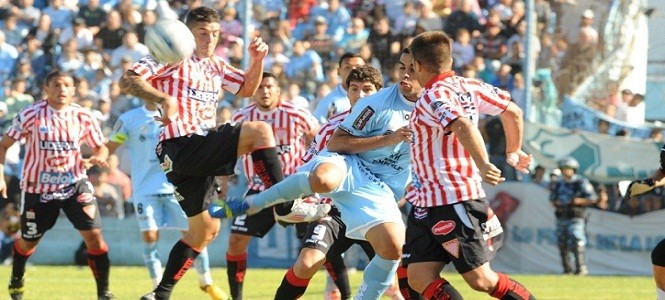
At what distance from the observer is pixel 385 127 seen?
29.7ft

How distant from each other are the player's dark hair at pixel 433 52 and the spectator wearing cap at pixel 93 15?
14.5 m

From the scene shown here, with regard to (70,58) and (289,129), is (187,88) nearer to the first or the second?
(289,129)

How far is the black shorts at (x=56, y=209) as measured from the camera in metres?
12.5

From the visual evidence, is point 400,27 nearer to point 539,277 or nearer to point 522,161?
point 539,277

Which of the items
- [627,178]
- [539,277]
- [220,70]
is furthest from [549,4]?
[220,70]

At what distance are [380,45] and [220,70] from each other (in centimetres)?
989

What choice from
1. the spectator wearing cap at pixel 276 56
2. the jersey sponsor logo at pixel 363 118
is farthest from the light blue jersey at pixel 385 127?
the spectator wearing cap at pixel 276 56

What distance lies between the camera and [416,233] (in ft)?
27.1

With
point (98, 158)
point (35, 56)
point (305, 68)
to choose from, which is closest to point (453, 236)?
point (98, 158)

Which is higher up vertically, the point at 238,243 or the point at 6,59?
the point at 6,59

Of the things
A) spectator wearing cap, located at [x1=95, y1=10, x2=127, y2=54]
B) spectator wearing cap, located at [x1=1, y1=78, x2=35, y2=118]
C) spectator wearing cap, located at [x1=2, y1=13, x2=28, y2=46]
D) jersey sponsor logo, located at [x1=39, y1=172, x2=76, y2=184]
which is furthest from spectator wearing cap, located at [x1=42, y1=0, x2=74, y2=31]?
jersey sponsor logo, located at [x1=39, y1=172, x2=76, y2=184]

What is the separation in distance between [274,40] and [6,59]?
449 cm

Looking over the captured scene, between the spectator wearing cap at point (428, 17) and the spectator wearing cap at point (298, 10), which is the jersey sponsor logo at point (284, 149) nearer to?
the spectator wearing cap at point (428, 17)

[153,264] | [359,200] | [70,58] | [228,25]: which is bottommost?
Result: [153,264]
